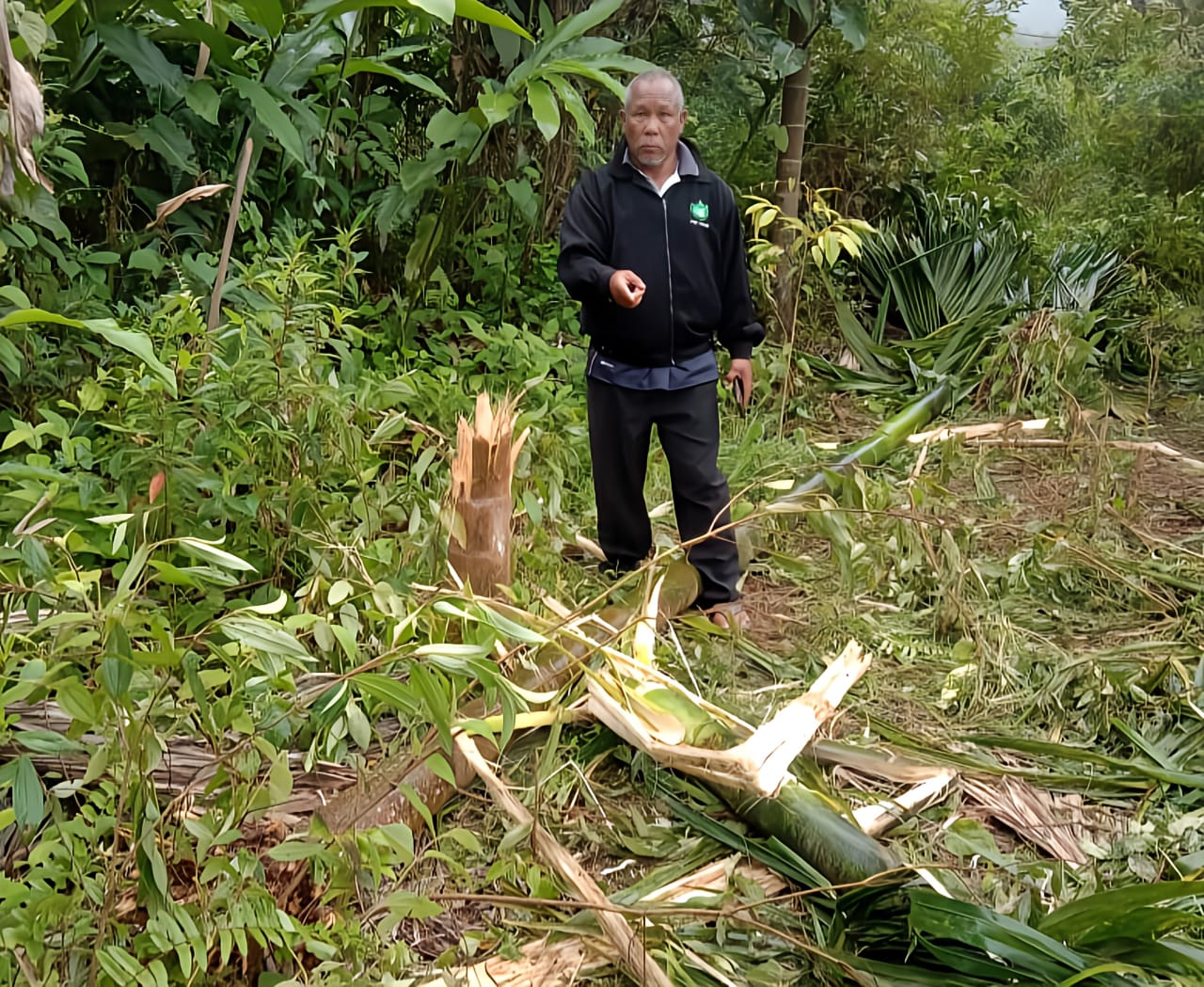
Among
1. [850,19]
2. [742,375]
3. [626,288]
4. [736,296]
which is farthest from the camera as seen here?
[850,19]

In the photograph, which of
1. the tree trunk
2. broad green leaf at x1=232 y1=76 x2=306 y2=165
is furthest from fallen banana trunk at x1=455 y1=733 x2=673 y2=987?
the tree trunk

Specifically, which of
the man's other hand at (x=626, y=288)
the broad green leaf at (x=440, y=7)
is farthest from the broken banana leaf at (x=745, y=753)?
the broad green leaf at (x=440, y=7)

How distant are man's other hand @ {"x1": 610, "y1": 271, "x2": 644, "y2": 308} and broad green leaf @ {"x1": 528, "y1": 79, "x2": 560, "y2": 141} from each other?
1.16 metres

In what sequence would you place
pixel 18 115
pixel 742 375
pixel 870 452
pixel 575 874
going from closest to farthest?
pixel 18 115 → pixel 575 874 → pixel 742 375 → pixel 870 452

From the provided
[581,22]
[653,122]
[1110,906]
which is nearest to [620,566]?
[653,122]

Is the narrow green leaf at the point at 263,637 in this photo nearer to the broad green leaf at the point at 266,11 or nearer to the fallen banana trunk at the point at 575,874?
the fallen banana trunk at the point at 575,874

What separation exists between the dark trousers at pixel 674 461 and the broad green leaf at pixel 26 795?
72.9 inches

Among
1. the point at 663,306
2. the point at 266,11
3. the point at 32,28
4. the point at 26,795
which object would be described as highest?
the point at 266,11

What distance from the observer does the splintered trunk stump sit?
2.35 metres

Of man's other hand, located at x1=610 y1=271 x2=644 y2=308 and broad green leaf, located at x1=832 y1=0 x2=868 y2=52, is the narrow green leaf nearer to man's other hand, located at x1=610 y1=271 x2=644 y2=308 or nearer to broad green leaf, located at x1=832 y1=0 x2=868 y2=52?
man's other hand, located at x1=610 y1=271 x2=644 y2=308

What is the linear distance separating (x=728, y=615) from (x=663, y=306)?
2.75 feet

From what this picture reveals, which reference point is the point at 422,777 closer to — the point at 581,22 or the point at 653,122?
A: the point at 653,122

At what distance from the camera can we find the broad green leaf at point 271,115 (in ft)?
11.1

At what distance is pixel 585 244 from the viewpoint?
281cm
